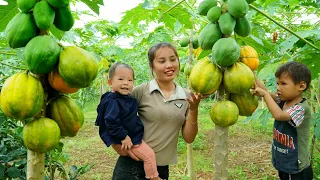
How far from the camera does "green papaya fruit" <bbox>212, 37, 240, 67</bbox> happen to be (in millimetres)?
1537

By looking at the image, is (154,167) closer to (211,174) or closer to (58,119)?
(58,119)

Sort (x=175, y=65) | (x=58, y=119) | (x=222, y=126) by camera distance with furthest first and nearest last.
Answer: (x=175, y=65) < (x=222, y=126) < (x=58, y=119)

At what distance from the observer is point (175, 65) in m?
2.35

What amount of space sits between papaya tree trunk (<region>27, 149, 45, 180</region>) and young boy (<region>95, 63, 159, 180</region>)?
1207mm

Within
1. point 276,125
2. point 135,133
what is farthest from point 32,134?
point 276,125

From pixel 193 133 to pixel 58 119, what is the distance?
1403 mm

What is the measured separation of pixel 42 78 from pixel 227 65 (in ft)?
2.94

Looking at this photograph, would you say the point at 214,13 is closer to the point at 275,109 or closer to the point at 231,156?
the point at 275,109

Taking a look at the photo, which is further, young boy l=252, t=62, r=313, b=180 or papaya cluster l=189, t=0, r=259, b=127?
young boy l=252, t=62, r=313, b=180

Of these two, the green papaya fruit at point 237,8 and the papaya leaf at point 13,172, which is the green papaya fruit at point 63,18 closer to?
the green papaya fruit at point 237,8

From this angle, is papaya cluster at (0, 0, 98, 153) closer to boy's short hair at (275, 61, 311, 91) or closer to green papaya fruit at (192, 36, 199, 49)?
boy's short hair at (275, 61, 311, 91)

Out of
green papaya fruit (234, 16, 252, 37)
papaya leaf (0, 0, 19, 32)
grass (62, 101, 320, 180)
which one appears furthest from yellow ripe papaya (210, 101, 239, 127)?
grass (62, 101, 320, 180)

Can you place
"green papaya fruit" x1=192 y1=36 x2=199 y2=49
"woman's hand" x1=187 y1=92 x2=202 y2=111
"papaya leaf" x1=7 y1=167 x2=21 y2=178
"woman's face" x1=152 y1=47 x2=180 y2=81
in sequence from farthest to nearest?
"green papaya fruit" x1=192 y1=36 x2=199 y2=49, "papaya leaf" x1=7 y1=167 x2=21 y2=178, "woman's face" x1=152 y1=47 x2=180 y2=81, "woman's hand" x1=187 y1=92 x2=202 y2=111

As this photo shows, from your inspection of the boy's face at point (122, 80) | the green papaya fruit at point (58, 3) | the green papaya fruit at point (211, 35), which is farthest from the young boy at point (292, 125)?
the green papaya fruit at point (58, 3)
